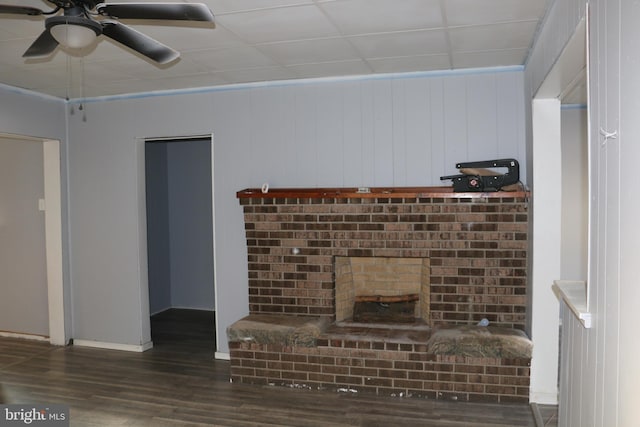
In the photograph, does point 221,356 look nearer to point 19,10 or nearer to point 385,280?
point 385,280

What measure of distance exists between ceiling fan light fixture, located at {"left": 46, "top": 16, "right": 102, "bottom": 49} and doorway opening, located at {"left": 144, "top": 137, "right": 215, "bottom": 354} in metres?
4.18

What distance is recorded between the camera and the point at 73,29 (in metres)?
1.97

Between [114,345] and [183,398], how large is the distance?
1.54 meters

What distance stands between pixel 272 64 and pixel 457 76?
4.64 feet

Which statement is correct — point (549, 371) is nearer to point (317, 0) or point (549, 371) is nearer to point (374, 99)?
point (374, 99)

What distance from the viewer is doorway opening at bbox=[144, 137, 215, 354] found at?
623cm

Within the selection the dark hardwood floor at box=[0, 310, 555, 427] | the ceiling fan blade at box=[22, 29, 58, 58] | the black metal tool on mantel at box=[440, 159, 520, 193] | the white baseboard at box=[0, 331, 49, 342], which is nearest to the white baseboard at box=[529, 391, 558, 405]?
the dark hardwood floor at box=[0, 310, 555, 427]

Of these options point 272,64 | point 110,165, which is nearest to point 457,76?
point 272,64

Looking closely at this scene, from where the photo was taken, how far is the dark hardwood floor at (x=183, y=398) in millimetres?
3275

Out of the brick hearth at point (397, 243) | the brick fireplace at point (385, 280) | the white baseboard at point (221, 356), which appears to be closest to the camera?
the brick fireplace at point (385, 280)

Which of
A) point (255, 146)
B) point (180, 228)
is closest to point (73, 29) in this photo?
point (255, 146)

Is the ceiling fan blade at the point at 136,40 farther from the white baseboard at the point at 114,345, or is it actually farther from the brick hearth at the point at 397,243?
the white baseboard at the point at 114,345

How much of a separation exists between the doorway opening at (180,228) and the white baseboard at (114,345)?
121 cm

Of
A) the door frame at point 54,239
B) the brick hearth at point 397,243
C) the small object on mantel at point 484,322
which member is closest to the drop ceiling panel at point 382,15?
the brick hearth at point 397,243
